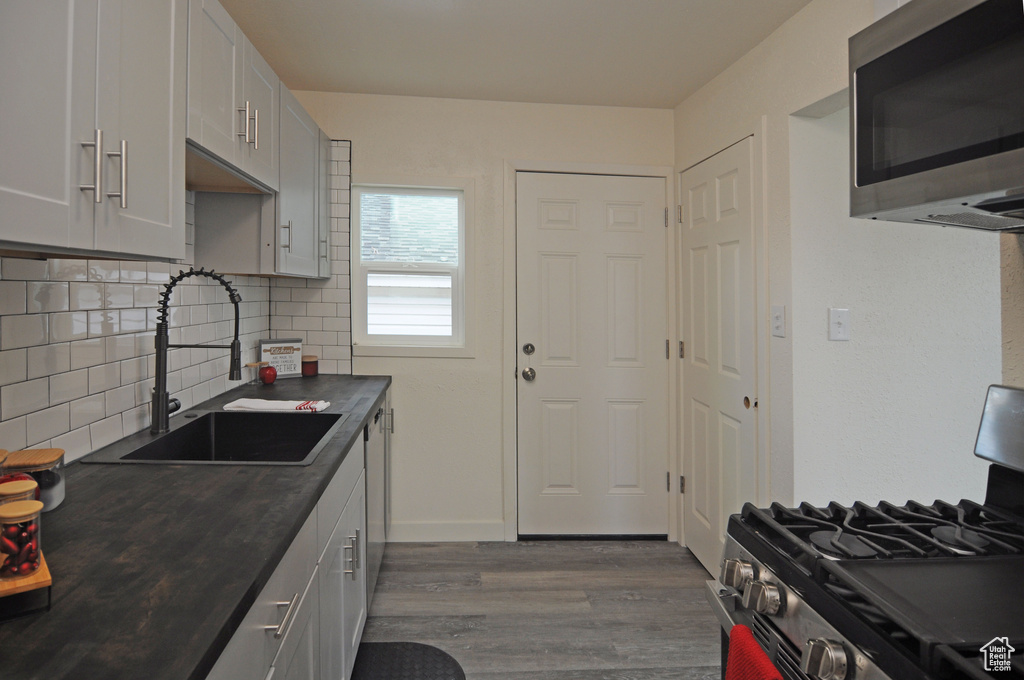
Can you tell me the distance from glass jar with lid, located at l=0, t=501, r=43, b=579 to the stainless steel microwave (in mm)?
1454

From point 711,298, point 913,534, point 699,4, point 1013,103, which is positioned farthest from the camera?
point 711,298

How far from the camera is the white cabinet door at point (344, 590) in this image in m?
1.60

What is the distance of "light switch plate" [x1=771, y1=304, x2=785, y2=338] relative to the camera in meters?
2.38

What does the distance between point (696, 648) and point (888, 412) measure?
45.7 inches

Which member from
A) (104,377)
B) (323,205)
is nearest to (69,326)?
(104,377)

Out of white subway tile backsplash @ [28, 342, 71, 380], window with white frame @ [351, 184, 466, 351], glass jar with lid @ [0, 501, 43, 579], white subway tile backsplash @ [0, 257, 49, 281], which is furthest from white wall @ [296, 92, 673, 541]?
glass jar with lid @ [0, 501, 43, 579]

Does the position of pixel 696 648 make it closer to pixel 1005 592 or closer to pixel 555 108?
pixel 1005 592

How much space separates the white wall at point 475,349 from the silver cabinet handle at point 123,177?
225cm

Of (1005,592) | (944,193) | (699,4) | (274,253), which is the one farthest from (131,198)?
(699,4)

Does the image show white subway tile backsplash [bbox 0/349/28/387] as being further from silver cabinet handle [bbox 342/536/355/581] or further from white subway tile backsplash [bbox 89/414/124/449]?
silver cabinet handle [bbox 342/536/355/581]

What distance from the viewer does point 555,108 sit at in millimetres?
3408

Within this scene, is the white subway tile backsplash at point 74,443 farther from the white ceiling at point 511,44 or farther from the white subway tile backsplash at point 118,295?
the white ceiling at point 511,44

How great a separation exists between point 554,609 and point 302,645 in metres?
1.56

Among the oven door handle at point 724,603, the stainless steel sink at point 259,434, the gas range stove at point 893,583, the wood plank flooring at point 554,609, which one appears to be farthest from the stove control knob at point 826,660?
the stainless steel sink at point 259,434
